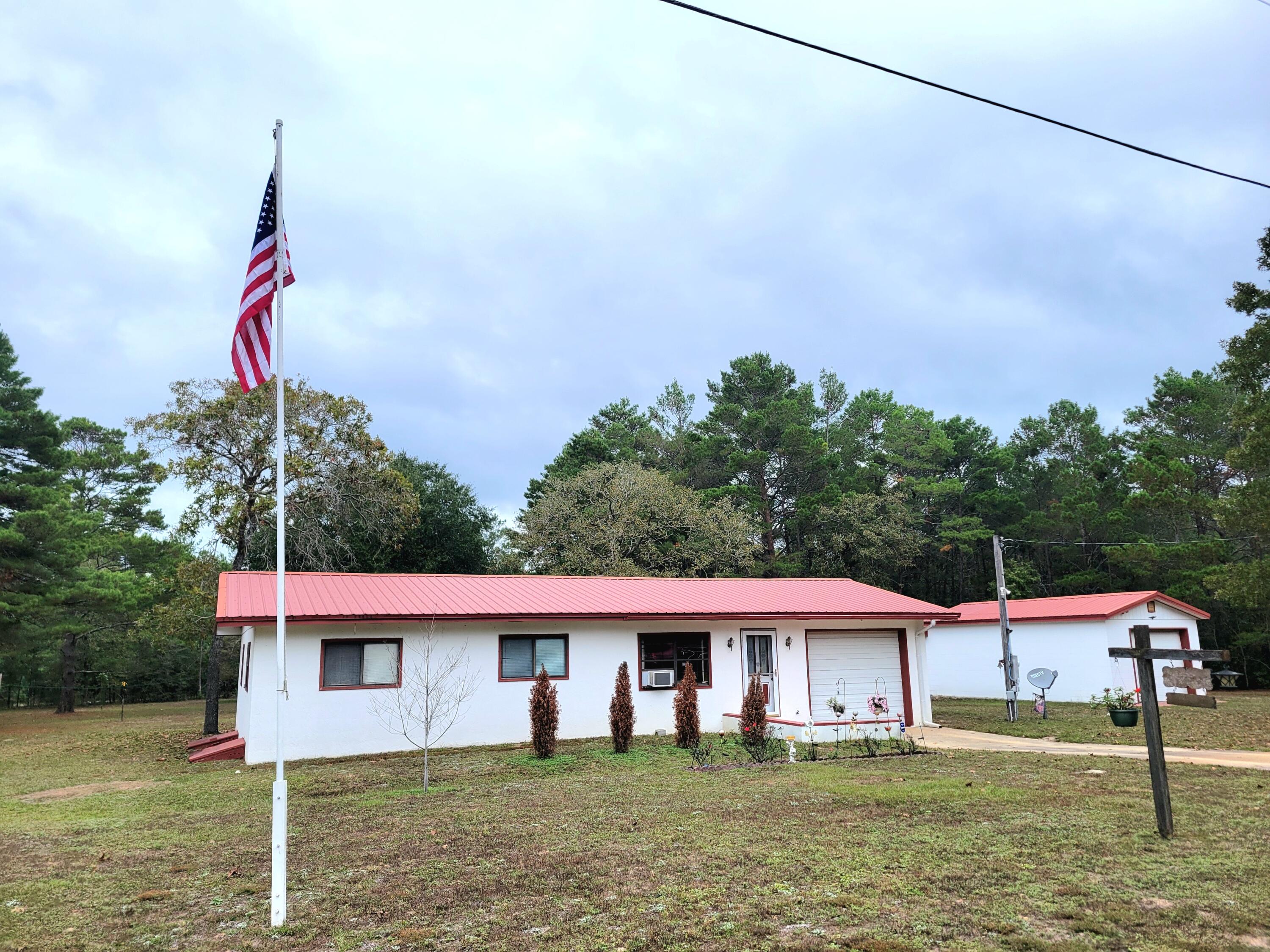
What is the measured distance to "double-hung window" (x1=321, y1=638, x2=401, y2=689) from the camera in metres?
14.7

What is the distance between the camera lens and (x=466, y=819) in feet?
27.5

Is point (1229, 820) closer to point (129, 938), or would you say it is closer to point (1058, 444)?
point (129, 938)

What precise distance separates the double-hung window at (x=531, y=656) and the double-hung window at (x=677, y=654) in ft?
5.75

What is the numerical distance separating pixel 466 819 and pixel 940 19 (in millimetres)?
8774

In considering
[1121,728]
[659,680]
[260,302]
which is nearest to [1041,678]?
[1121,728]

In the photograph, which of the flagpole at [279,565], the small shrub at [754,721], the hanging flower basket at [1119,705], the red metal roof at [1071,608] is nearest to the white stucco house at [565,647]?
the small shrub at [754,721]

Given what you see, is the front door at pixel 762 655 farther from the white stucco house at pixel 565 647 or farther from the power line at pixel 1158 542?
the power line at pixel 1158 542

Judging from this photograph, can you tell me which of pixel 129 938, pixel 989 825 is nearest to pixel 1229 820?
pixel 989 825

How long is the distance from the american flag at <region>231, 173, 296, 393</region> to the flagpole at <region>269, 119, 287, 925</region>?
0.04 metres

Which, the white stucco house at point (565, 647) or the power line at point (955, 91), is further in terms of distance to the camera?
the white stucco house at point (565, 647)

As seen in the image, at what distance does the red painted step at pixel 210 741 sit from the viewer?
16453 mm

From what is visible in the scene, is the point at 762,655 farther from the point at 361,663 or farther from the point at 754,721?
the point at 361,663

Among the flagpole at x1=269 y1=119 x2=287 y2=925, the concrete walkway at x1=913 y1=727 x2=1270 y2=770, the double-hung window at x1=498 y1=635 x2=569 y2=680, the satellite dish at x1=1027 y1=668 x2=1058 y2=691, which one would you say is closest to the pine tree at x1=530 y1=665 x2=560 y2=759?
the double-hung window at x1=498 y1=635 x2=569 y2=680

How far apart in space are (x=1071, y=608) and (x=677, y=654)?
14.7 metres
